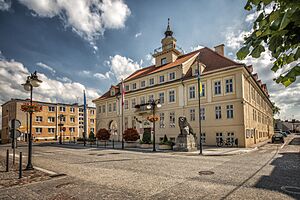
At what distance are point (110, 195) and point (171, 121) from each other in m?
26.5

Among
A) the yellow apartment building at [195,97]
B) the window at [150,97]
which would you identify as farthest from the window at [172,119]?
the window at [150,97]

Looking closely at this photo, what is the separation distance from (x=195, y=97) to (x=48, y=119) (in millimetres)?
46271

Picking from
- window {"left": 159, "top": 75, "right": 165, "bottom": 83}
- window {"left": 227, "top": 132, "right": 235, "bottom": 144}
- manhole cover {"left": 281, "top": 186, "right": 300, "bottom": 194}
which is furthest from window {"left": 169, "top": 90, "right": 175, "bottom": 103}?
manhole cover {"left": 281, "top": 186, "right": 300, "bottom": 194}

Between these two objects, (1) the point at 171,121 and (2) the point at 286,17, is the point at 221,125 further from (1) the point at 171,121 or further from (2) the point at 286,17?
(2) the point at 286,17

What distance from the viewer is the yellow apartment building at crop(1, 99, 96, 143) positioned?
→ 55312 millimetres

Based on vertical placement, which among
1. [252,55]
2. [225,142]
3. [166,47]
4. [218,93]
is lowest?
[225,142]

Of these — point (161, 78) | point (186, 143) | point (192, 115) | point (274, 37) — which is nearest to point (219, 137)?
point (192, 115)

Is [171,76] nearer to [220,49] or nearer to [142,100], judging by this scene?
[142,100]

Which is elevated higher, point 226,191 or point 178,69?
point 178,69

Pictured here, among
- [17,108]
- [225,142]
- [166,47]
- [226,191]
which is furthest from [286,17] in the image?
[17,108]

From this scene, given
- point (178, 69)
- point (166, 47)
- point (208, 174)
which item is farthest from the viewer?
point (166, 47)

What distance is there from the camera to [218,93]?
27.3 meters

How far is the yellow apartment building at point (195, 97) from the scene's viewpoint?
84.3 ft

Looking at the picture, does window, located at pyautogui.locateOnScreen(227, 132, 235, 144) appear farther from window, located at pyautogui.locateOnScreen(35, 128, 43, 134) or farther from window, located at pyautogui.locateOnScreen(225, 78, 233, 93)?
window, located at pyautogui.locateOnScreen(35, 128, 43, 134)
